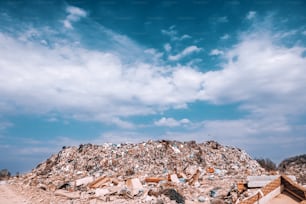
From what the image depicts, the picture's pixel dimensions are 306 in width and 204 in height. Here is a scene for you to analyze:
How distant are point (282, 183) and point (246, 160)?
1445cm

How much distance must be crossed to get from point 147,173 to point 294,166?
11.4 meters

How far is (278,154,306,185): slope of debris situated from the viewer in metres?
18.5

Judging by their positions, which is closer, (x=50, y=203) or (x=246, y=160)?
(x=50, y=203)

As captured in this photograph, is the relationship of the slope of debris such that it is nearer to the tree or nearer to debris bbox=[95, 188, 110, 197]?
debris bbox=[95, 188, 110, 197]

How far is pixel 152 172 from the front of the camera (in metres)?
15.4

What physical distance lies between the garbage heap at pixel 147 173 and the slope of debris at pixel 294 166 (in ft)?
8.26

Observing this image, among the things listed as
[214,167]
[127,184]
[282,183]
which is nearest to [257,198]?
[282,183]

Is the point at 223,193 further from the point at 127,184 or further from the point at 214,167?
the point at 214,167

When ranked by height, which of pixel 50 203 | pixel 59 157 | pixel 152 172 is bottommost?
pixel 50 203

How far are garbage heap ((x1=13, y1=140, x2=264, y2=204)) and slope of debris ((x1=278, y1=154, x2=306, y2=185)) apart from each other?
8.26 feet

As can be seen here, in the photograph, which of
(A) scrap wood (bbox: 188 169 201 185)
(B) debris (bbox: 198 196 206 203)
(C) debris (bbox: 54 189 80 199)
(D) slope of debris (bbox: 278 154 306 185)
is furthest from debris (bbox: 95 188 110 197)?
(D) slope of debris (bbox: 278 154 306 185)

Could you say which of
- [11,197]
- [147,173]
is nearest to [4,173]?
[11,197]

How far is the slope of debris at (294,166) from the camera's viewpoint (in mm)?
18452

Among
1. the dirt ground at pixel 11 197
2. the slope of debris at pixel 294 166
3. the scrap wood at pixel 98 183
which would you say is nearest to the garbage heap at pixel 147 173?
the scrap wood at pixel 98 183
